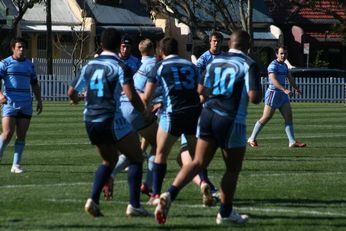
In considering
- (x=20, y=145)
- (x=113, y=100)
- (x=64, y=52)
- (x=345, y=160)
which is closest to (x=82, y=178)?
(x=20, y=145)

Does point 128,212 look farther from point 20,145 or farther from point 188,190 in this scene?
point 20,145

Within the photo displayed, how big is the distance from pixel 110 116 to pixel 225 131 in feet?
4.26

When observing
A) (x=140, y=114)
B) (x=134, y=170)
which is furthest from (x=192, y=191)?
(x=134, y=170)

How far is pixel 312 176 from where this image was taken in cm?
1678

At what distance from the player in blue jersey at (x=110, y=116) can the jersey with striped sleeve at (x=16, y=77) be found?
17.5 feet

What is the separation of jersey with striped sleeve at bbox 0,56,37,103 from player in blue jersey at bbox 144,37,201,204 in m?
5.00

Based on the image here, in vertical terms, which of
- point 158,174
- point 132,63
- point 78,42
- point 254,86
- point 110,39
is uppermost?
point 110,39

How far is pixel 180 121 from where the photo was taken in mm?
12906

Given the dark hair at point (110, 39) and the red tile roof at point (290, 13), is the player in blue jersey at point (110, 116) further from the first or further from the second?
the red tile roof at point (290, 13)

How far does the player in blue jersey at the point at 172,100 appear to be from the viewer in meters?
12.9

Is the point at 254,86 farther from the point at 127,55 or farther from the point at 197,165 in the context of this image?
the point at 127,55

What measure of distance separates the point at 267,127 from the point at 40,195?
16241mm

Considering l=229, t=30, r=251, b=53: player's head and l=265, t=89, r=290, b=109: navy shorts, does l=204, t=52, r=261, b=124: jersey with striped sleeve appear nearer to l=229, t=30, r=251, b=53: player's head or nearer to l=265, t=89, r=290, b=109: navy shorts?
l=229, t=30, r=251, b=53: player's head

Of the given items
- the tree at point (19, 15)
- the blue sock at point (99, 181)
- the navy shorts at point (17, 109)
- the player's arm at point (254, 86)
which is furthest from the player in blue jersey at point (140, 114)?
the tree at point (19, 15)
